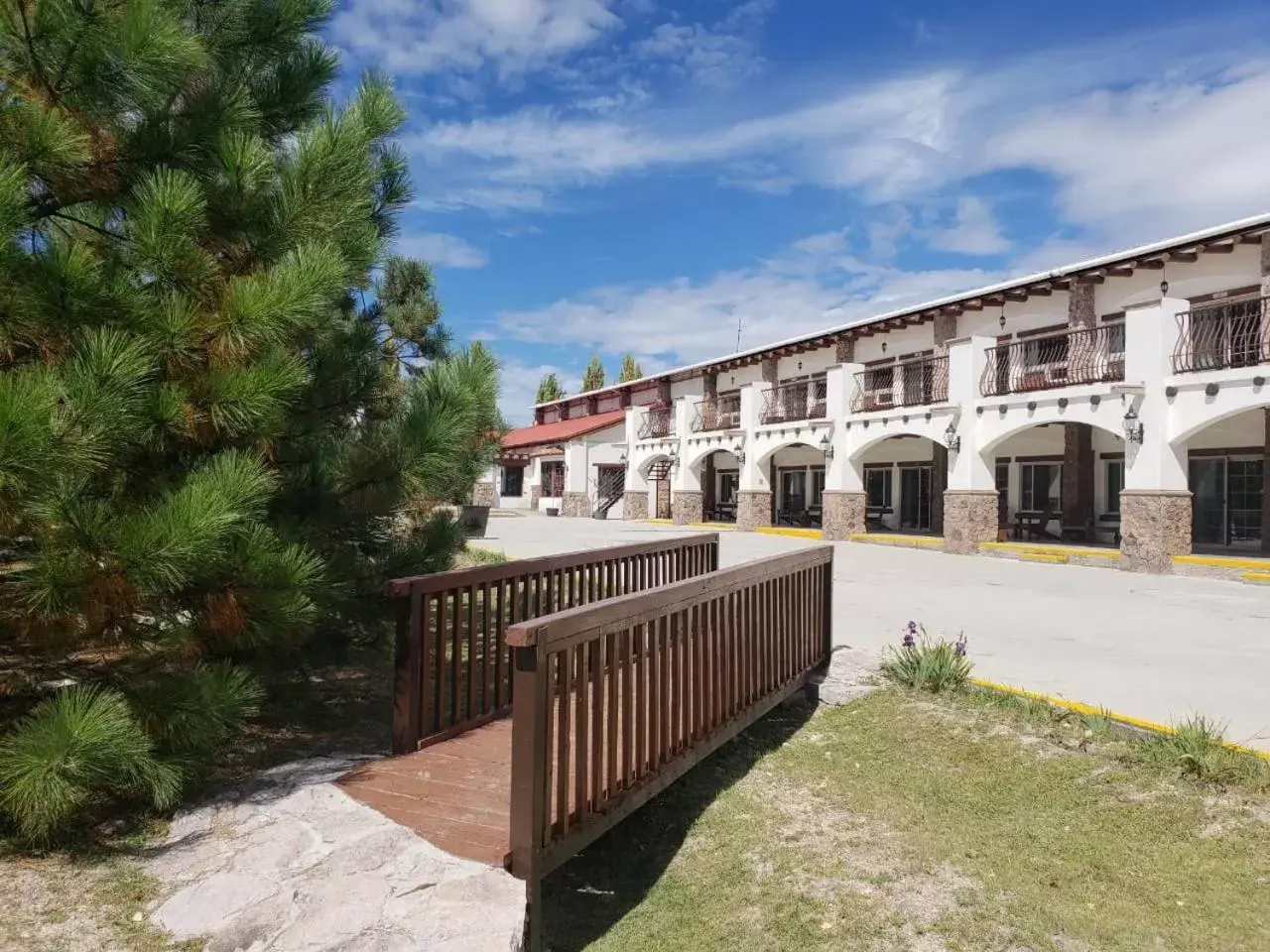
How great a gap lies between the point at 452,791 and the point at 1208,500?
19.9 meters

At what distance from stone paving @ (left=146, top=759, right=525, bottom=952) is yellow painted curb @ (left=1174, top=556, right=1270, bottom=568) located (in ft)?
49.7

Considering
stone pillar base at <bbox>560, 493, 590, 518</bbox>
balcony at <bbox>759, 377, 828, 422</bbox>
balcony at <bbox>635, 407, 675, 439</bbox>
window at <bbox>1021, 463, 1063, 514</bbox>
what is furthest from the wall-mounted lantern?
stone pillar base at <bbox>560, 493, 590, 518</bbox>

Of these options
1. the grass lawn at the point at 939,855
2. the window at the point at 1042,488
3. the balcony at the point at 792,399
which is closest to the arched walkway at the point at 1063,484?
the window at the point at 1042,488

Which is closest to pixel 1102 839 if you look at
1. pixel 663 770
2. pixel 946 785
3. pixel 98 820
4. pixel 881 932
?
pixel 946 785

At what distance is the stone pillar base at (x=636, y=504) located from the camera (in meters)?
32.8

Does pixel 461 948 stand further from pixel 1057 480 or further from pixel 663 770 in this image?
pixel 1057 480

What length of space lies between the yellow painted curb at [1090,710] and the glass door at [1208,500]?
51.1 feet

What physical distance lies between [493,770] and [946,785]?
243 centimetres

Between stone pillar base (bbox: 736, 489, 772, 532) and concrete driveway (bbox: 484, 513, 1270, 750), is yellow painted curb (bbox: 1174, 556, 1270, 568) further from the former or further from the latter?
stone pillar base (bbox: 736, 489, 772, 532)

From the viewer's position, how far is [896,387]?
2278 cm

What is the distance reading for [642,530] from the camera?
84.7 feet

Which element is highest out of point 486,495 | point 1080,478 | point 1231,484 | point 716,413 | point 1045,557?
point 716,413

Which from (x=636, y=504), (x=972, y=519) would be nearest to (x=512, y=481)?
→ (x=636, y=504)

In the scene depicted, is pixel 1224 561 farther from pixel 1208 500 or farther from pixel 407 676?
pixel 407 676
